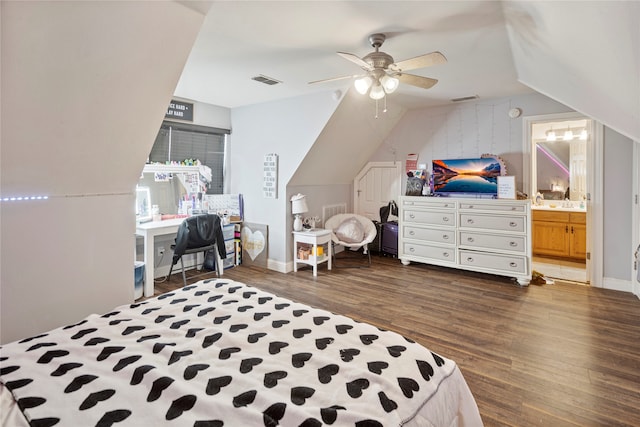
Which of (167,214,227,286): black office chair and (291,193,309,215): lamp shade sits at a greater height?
(291,193,309,215): lamp shade

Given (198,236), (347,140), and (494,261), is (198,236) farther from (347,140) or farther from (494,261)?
(494,261)

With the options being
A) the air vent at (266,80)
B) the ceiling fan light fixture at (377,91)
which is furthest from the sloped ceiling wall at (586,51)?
the air vent at (266,80)

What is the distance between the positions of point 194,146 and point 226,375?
13.8ft

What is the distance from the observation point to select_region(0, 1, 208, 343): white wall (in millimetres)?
1663

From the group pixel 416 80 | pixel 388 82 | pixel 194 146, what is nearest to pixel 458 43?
pixel 416 80

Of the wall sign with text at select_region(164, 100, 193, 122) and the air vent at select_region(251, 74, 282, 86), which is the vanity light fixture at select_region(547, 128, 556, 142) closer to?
the air vent at select_region(251, 74, 282, 86)

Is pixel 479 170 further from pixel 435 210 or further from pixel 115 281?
pixel 115 281

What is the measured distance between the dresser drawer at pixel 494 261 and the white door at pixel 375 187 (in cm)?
156

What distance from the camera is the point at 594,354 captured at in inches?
96.7

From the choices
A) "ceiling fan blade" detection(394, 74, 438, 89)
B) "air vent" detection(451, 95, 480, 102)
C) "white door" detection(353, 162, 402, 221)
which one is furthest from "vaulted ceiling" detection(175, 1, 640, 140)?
"white door" detection(353, 162, 402, 221)

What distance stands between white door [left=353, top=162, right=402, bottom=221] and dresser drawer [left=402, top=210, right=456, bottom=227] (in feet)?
2.66

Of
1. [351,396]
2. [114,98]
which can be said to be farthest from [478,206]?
[114,98]

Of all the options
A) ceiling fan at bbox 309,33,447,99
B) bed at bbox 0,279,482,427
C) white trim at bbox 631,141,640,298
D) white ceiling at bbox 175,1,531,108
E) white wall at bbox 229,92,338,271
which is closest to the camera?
bed at bbox 0,279,482,427

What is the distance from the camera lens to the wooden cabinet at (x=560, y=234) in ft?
16.2
